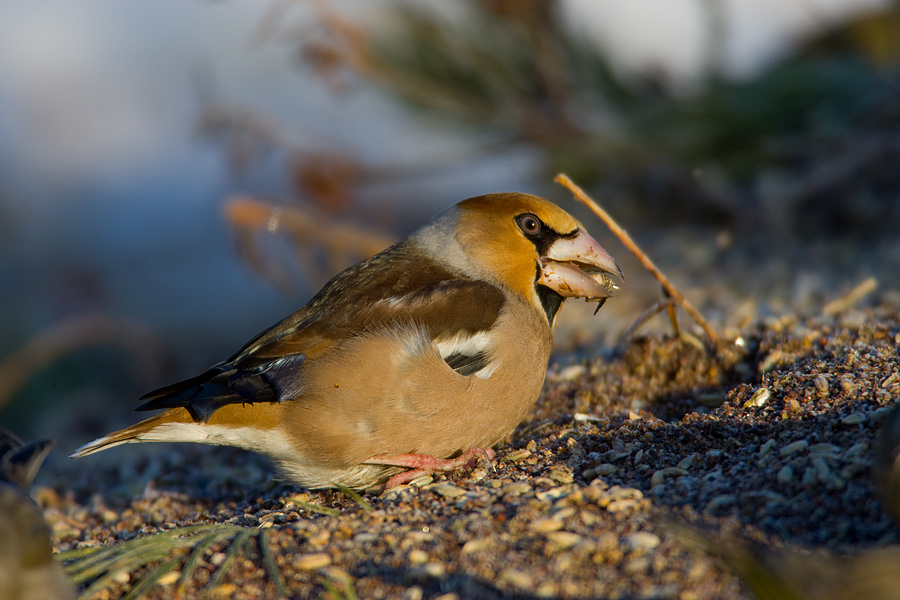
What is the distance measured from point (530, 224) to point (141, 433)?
1789 millimetres

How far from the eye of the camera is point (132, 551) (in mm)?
2686

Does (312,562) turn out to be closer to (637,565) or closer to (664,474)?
(637,565)

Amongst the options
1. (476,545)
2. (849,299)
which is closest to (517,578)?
(476,545)

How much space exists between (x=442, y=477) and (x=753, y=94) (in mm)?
4956

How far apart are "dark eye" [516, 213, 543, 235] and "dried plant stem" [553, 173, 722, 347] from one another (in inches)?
8.4

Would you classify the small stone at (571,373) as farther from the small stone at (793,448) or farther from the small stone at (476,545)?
the small stone at (476,545)

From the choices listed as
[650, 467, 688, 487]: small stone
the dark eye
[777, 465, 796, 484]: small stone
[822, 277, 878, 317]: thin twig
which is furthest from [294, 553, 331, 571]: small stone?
[822, 277, 878, 317]: thin twig

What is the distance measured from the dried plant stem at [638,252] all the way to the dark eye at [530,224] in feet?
0.70

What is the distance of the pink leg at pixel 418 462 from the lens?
3312mm

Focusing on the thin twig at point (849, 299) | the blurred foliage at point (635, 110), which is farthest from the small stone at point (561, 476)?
the blurred foliage at point (635, 110)

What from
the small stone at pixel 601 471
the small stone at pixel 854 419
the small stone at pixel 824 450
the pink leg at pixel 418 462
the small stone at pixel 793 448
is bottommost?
the pink leg at pixel 418 462

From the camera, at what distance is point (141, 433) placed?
3279mm

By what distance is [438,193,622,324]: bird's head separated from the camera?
3773mm

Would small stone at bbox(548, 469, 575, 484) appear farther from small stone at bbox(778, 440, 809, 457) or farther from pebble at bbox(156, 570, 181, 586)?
pebble at bbox(156, 570, 181, 586)
